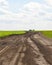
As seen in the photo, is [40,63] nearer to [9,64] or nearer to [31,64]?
[31,64]

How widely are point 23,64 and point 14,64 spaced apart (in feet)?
1.78

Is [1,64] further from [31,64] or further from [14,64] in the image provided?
[31,64]

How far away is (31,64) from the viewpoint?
46.0 feet

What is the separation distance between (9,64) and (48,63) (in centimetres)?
235

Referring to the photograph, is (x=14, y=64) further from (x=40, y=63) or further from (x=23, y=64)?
(x=40, y=63)

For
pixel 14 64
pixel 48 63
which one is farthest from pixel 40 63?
pixel 14 64

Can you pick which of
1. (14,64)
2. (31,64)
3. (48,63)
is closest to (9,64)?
(14,64)

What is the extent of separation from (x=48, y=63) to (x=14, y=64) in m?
2.11

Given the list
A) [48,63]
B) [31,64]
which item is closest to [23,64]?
[31,64]

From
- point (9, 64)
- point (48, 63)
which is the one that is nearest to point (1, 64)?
point (9, 64)

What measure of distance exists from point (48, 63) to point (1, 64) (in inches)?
110

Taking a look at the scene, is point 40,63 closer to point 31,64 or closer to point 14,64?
point 31,64

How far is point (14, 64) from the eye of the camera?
44.8ft

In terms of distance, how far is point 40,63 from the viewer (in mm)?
14352
